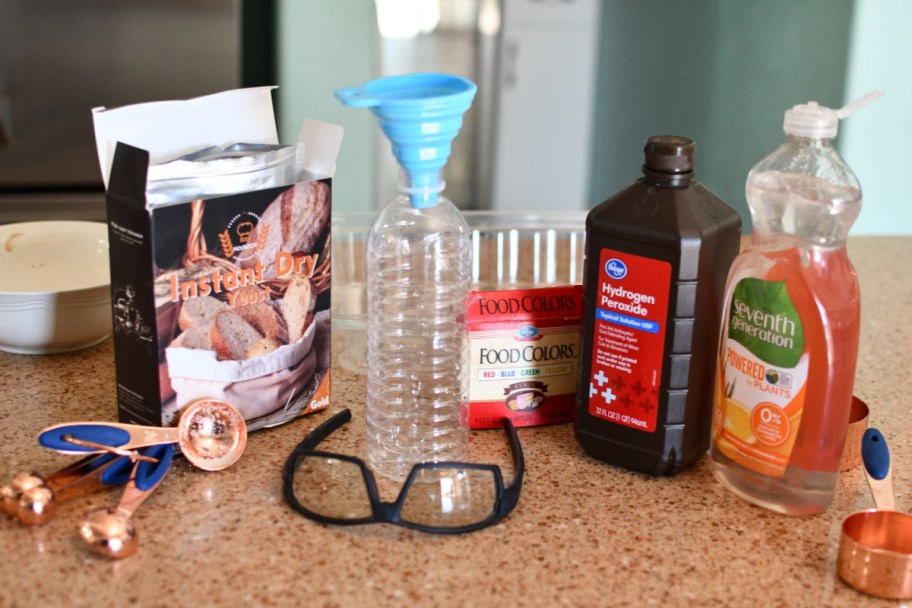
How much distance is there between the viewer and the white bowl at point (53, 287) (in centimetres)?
107

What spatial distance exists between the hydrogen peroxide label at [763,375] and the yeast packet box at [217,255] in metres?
0.38

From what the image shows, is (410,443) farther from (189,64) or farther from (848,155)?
(189,64)

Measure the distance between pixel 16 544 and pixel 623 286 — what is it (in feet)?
1.71

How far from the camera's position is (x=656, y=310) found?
0.84 metres

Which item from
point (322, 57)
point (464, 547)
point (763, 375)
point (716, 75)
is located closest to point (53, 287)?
point (464, 547)

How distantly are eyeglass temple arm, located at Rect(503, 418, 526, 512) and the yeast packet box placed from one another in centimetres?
20

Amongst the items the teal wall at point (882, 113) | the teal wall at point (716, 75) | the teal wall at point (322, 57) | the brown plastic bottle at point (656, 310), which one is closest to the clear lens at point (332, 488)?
the brown plastic bottle at point (656, 310)

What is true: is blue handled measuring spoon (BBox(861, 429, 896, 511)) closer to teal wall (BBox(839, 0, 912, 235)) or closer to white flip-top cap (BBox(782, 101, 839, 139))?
white flip-top cap (BBox(782, 101, 839, 139))

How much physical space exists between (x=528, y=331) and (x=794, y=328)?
260mm

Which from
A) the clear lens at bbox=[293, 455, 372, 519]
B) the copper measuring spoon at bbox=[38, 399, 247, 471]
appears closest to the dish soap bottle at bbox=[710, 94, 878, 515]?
the clear lens at bbox=[293, 455, 372, 519]

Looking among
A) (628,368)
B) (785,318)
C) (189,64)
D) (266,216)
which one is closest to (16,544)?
(266,216)

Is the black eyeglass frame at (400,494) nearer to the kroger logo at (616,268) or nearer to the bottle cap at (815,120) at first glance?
the kroger logo at (616,268)

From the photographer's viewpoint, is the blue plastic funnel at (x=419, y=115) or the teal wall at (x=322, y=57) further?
the teal wall at (x=322, y=57)

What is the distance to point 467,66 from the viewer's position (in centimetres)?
424
